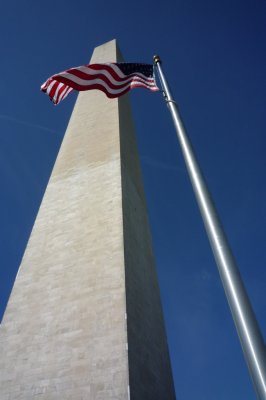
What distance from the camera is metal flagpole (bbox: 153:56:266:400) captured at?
303 centimetres

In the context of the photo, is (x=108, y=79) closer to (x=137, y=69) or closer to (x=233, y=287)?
(x=137, y=69)

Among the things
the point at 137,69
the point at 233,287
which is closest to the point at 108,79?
the point at 137,69

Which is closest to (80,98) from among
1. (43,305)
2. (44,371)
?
(43,305)

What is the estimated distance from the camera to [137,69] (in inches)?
339

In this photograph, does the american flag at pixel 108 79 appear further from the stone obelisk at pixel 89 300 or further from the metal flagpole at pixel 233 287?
the metal flagpole at pixel 233 287

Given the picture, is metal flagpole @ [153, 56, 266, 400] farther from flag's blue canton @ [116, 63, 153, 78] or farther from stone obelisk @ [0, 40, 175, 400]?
flag's blue canton @ [116, 63, 153, 78]

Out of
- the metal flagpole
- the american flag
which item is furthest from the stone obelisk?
the metal flagpole

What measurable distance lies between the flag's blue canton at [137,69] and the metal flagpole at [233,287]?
4060 millimetres

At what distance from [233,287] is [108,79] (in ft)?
20.8

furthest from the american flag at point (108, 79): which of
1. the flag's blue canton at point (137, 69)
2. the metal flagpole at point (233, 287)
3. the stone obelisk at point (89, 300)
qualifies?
the metal flagpole at point (233, 287)

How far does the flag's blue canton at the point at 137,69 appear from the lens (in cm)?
847

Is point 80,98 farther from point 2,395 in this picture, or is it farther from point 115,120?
point 2,395

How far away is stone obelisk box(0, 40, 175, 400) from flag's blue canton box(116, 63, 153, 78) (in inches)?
138

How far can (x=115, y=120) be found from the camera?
47.6ft
